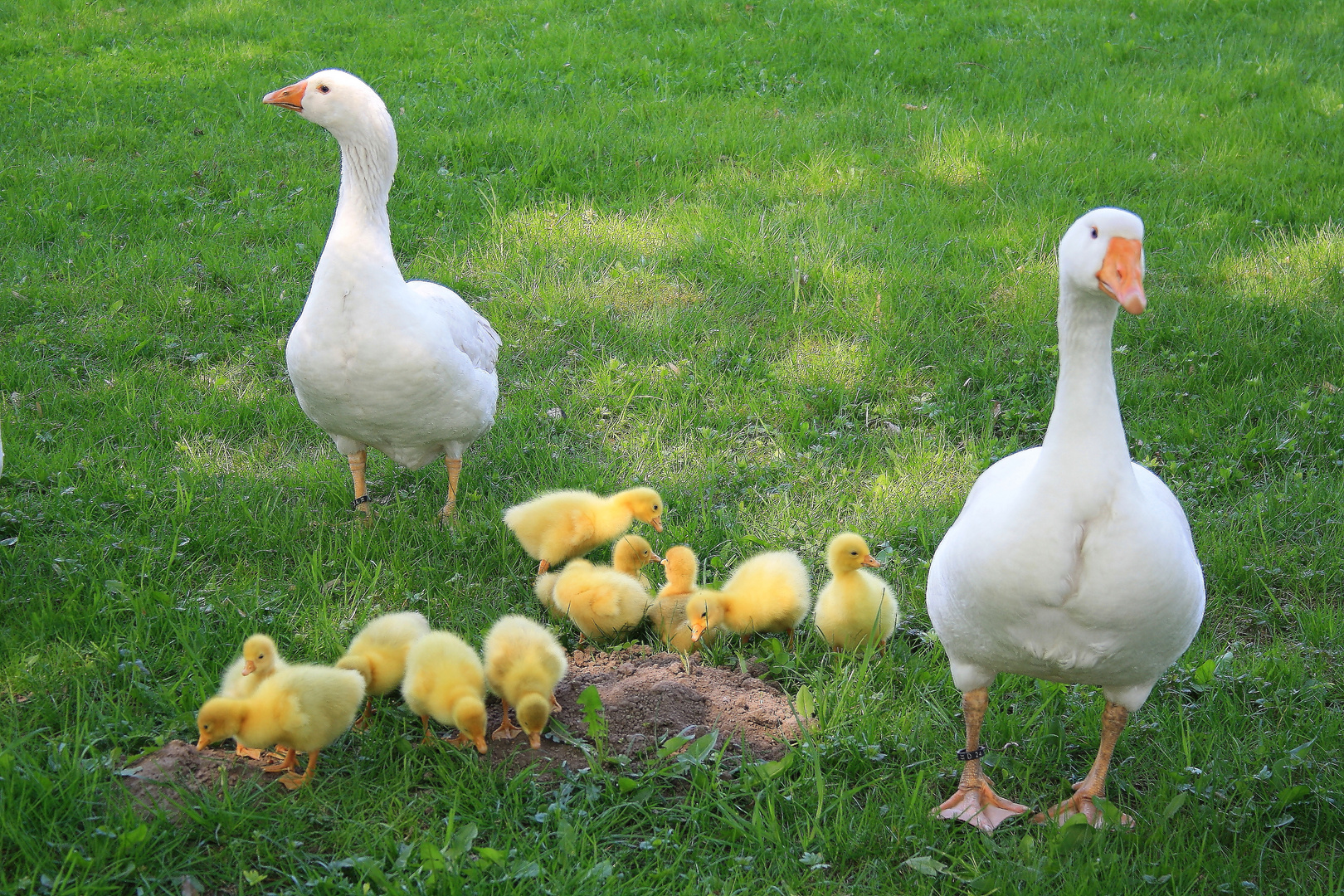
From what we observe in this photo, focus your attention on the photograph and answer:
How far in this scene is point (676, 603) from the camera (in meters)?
4.07

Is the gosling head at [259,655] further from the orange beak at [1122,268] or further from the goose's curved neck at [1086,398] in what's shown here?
the orange beak at [1122,268]

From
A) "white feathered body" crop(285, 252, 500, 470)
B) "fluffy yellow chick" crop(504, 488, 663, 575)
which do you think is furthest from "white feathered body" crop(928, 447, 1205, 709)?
"white feathered body" crop(285, 252, 500, 470)

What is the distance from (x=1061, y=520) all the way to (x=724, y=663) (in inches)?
66.5

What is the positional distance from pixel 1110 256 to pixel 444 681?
2.33m

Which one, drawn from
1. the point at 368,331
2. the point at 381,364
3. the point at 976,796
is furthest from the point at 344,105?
the point at 976,796

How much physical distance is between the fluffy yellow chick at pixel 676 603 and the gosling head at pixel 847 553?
56 centimetres

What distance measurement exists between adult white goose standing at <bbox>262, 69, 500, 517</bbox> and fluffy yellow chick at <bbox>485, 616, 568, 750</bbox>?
1.31 m

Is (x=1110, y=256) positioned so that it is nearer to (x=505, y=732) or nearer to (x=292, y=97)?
(x=505, y=732)

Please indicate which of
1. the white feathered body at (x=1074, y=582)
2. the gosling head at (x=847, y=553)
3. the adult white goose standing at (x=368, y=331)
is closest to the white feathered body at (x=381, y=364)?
the adult white goose standing at (x=368, y=331)

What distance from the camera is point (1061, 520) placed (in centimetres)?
269

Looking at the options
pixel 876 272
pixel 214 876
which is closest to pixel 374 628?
pixel 214 876

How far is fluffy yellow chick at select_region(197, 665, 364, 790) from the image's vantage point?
3.04m

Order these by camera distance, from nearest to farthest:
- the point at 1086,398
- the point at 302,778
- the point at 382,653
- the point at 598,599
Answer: the point at 1086,398 → the point at 302,778 → the point at 382,653 → the point at 598,599

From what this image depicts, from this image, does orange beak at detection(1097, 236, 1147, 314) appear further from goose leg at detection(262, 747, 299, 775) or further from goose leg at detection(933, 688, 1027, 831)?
goose leg at detection(262, 747, 299, 775)
